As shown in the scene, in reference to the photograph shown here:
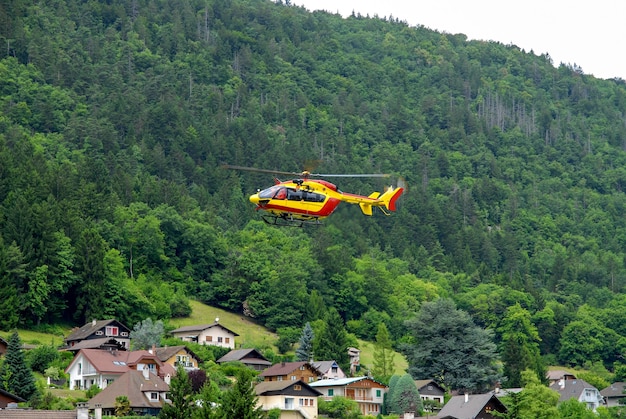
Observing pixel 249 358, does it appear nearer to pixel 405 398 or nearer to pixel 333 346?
pixel 333 346

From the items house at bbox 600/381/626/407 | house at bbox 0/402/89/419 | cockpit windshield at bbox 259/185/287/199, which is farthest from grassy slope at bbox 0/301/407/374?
cockpit windshield at bbox 259/185/287/199

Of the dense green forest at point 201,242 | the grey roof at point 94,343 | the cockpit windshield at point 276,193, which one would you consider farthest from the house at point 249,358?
the cockpit windshield at point 276,193

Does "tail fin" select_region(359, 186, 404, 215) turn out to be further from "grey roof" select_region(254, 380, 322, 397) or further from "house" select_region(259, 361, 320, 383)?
"house" select_region(259, 361, 320, 383)

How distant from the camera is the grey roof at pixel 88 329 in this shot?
99562 millimetres

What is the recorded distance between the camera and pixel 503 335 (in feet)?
449

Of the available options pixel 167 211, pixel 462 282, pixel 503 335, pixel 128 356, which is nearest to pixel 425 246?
pixel 462 282

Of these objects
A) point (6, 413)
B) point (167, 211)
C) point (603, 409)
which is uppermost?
point (167, 211)

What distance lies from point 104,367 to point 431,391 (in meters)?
27.3

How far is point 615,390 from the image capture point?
381 ft

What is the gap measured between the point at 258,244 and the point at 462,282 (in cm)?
3253

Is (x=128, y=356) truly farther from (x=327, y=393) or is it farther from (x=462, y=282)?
(x=462, y=282)

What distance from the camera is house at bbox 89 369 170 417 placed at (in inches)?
3014

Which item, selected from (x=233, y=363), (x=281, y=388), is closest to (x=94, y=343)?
(x=233, y=363)

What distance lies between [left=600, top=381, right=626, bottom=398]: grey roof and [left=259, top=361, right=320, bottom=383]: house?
106 ft
